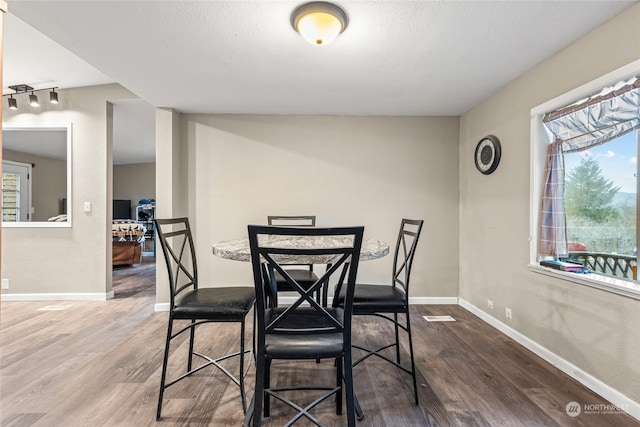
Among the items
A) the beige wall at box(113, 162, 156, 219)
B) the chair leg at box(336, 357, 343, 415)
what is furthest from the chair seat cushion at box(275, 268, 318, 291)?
the beige wall at box(113, 162, 156, 219)

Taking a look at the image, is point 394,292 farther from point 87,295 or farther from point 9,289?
point 9,289

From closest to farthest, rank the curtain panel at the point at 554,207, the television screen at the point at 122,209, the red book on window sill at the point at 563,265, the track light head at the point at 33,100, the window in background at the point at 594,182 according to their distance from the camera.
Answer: the window in background at the point at 594,182 < the red book on window sill at the point at 563,265 < the curtain panel at the point at 554,207 < the track light head at the point at 33,100 < the television screen at the point at 122,209

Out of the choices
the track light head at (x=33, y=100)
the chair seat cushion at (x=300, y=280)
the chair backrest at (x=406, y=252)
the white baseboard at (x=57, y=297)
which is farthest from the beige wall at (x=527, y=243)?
the track light head at (x=33, y=100)

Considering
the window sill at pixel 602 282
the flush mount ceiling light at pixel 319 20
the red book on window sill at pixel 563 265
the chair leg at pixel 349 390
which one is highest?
the flush mount ceiling light at pixel 319 20

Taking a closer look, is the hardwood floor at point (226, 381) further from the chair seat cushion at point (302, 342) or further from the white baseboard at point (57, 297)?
the white baseboard at point (57, 297)

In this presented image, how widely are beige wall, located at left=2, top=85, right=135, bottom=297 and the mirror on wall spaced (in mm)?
1200

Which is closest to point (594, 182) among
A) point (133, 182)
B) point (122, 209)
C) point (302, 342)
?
point (302, 342)

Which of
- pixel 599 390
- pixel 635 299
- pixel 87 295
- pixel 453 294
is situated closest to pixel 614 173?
pixel 635 299

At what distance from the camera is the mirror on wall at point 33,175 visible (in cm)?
554

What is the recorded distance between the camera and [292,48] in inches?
89.1

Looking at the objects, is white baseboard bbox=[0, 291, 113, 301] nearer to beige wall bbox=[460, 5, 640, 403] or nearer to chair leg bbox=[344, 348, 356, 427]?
chair leg bbox=[344, 348, 356, 427]

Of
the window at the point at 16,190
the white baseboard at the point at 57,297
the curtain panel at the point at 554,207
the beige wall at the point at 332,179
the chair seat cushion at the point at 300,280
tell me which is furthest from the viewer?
the window at the point at 16,190

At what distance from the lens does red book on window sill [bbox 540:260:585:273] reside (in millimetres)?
2221
